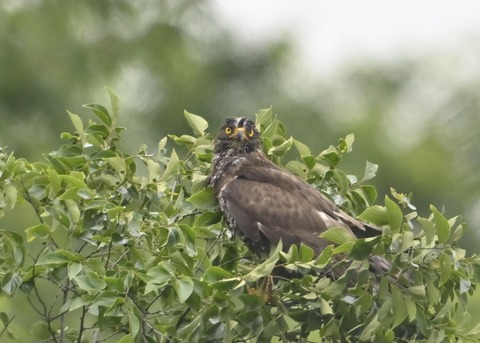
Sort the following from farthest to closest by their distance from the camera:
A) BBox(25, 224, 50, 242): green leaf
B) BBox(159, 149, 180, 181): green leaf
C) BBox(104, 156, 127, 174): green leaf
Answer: BBox(159, 149, 180, 181): green leaf < BBox(104, 156, 127, 174): green leaf < BBox(25, 224, 50, 242): green leaf

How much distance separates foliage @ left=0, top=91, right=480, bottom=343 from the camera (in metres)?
5.70

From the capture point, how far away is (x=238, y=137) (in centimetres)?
791

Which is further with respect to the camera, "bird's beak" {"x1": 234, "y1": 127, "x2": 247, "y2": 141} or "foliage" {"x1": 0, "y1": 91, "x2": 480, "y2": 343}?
"bird's beak" {"x1": 234, "y1": 127, "x2": 247, "y2": 141}

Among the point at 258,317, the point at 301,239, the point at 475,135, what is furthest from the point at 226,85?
the point at 258,317

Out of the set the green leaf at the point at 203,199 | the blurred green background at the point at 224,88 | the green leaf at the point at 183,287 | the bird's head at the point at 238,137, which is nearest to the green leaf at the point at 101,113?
the green leaf at the point at 203,199

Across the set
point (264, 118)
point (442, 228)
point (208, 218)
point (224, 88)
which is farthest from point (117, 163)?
point (224, 88)

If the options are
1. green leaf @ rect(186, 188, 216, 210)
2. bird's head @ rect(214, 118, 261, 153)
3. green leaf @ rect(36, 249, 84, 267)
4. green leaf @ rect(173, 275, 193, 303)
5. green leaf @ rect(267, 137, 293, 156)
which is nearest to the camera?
green leaf @ rect(173, 275, 193, 303)

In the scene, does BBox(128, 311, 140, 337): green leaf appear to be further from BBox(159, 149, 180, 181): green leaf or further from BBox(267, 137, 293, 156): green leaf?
BBox(267, 137, 293, 156): green leaf

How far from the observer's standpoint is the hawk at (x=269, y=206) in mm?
7008

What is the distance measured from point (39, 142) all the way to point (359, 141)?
4.31 metres

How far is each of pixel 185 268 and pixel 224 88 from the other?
642 inches

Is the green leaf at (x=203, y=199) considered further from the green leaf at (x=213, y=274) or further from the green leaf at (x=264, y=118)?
the green leaf at (x=213, y=274)

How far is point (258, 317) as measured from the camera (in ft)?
19.1

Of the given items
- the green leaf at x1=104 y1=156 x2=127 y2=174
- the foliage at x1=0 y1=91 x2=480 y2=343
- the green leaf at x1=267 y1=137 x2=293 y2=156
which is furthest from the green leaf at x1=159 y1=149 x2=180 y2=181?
the green leaf at x1=267 y1=137 x2=293 y2=156
